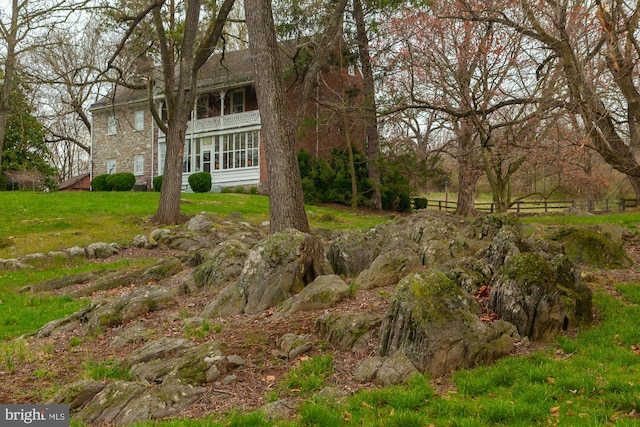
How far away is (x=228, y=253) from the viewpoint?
10.3m

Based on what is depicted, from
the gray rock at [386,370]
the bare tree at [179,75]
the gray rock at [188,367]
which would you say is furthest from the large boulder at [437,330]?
the bare tree at [179,75]

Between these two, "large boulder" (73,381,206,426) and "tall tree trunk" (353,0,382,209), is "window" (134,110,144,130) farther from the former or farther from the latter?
"large boulder" (73,381,206,426)

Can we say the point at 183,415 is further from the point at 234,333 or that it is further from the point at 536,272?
the point at 536,272

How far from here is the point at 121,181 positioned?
120 ft

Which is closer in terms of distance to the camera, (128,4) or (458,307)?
(458,307)

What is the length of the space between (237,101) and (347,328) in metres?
31.6

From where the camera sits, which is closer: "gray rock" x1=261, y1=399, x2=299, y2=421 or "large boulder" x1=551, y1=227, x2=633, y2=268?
"gray rock" x1=261, y1=399, x2=299, y2=421

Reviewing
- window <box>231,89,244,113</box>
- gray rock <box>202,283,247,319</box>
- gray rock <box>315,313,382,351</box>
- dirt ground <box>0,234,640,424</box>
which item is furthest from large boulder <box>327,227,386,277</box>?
window <box>231,89,244,113</box>

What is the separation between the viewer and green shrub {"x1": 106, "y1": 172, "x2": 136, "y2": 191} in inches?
1438

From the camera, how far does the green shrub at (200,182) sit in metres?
33.0

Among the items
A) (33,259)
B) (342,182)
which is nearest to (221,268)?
(33,259)

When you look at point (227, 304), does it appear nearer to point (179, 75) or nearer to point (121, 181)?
point (179, 75)

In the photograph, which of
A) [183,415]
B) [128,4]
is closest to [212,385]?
[183,415]

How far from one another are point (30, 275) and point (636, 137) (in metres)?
13.9
